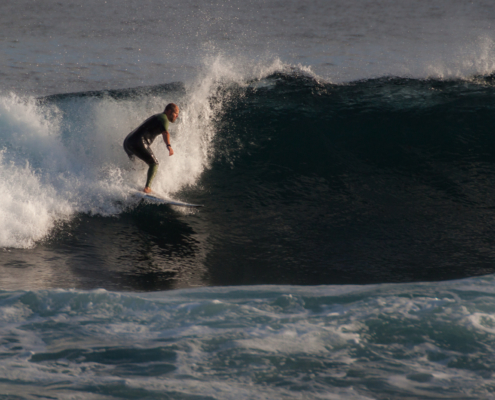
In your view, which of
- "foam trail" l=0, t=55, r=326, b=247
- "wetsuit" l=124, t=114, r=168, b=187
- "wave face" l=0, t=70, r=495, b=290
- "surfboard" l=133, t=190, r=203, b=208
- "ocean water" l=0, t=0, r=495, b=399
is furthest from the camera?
"wetsuit" l=124, t=114, r=168, b=187

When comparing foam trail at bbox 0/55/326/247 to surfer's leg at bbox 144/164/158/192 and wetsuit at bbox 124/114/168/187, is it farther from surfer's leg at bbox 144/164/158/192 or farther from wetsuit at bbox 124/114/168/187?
wetsuit at bbox 124/114/168/187

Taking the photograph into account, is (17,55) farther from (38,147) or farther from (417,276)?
(417,276)

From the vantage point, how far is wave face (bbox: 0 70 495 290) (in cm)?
535

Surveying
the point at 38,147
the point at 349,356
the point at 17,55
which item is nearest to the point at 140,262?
the point at 349,356

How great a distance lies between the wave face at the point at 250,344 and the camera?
274cm

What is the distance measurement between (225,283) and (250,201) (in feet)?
7.26

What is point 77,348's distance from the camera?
10.3 feet

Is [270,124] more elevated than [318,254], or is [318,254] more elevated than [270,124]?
[270,124]

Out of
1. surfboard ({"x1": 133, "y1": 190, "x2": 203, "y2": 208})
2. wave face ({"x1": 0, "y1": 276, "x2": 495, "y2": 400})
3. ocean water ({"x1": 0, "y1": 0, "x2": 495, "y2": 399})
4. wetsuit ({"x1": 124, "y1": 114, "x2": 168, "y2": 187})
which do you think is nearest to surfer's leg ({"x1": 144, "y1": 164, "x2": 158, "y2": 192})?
wetsuit ({"x1": 124, "y1": 114, "x2": 168, "y2": 187})

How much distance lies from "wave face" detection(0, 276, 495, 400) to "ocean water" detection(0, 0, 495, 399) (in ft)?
0.05

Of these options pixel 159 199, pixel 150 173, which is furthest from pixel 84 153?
pixel 159 199

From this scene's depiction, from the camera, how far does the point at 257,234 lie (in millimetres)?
5988

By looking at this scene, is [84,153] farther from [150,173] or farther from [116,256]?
[116,256]

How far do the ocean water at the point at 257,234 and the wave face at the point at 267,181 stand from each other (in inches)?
1.3
